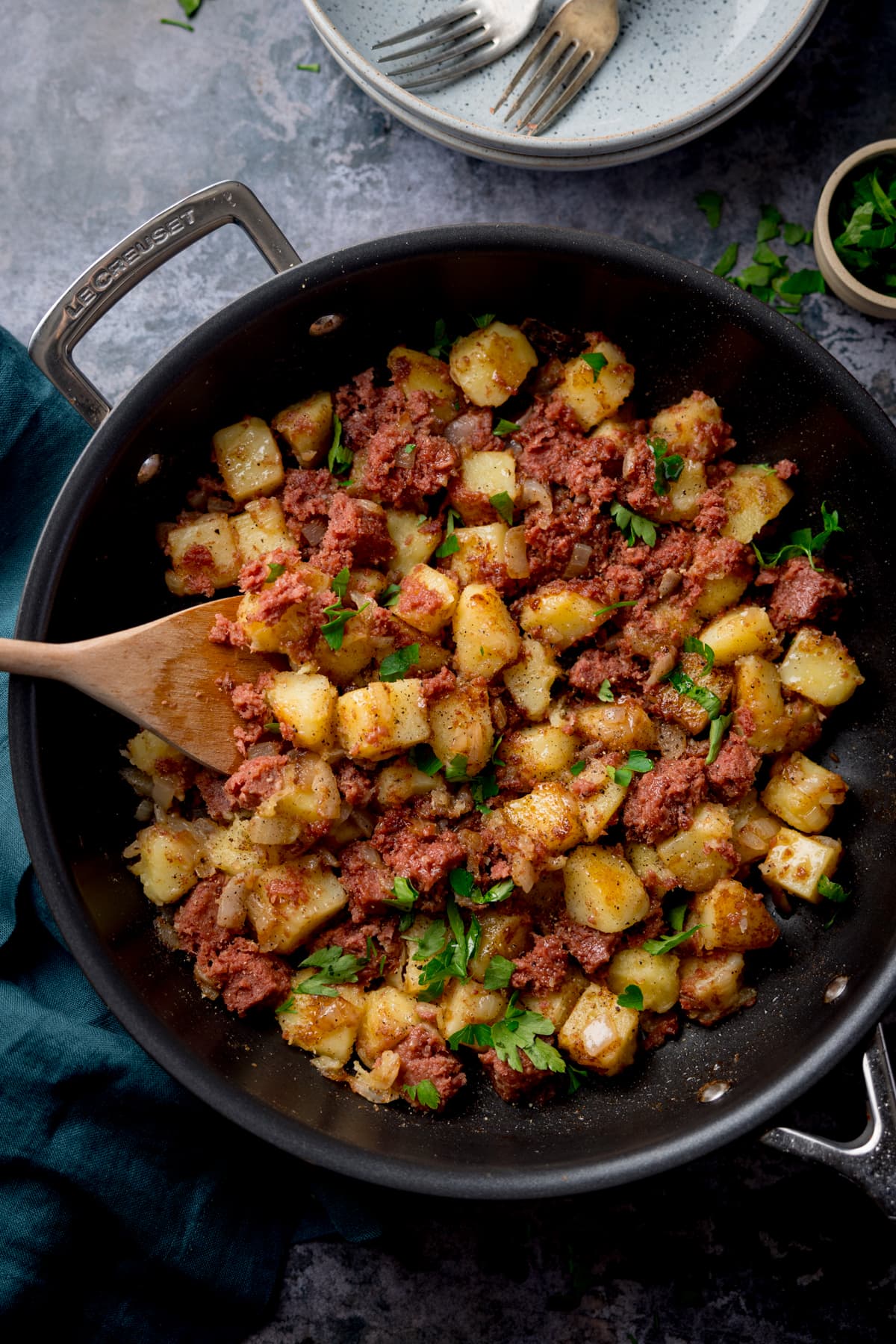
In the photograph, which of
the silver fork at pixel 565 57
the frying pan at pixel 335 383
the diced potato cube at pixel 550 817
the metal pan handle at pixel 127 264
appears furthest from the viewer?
the silver fork at pixel 565 57

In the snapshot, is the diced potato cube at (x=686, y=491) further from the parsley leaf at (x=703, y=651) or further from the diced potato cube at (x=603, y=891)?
the diced potato cube at (x=603, y=891)

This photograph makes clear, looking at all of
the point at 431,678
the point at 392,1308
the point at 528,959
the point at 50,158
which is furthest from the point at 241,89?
the point at 392,1308

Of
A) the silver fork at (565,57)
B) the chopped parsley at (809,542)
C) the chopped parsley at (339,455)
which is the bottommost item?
the chopped parsley at (809,542)

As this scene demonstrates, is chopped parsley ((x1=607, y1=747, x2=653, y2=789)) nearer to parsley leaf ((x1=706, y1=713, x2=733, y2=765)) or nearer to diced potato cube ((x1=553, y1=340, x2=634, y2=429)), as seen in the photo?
parsley leaf ((x1=706, y1=713, x2=733, y2=765))

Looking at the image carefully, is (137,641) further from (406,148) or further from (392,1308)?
(392,1308)

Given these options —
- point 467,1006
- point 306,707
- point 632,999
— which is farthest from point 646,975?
point 306,707

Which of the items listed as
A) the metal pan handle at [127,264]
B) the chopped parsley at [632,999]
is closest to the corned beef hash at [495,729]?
the chopped parsley at [632,999]
